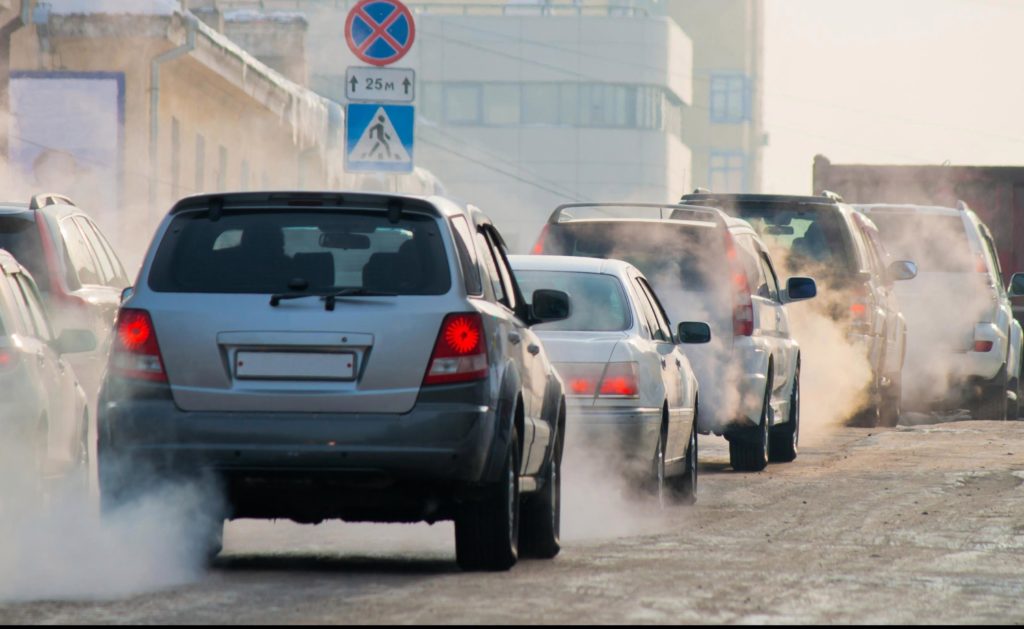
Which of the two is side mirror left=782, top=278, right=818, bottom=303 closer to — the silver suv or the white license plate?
the silver suv

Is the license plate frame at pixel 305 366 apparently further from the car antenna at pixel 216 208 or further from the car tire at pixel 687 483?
the car tire at pixel 687 483

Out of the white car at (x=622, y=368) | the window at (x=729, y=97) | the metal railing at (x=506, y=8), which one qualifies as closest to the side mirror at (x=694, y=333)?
the white car at (x=622, y=368)

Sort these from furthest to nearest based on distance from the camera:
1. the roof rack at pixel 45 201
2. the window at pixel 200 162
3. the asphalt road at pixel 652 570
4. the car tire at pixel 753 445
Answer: the window at pixel 200 162
the car tire at pixel 753 445
the roof rack at pixel 45 201
the asphalt road at pixel 652 570

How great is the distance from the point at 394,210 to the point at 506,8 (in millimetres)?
92002

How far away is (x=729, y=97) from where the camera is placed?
12975 centimetres

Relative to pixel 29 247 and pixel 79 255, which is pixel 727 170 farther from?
pixel 29 247

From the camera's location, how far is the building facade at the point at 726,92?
130m

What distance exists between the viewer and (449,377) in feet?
30.3

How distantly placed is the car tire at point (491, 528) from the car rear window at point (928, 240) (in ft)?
51.1

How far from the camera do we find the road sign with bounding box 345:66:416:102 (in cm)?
1883

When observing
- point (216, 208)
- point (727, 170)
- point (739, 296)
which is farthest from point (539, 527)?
point (727, 170)

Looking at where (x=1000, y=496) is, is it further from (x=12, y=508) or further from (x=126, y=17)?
(x=126, y=17)

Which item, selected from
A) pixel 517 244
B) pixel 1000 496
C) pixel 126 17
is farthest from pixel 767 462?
pixel 517 244

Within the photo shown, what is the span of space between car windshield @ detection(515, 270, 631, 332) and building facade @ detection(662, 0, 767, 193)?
114786mm
